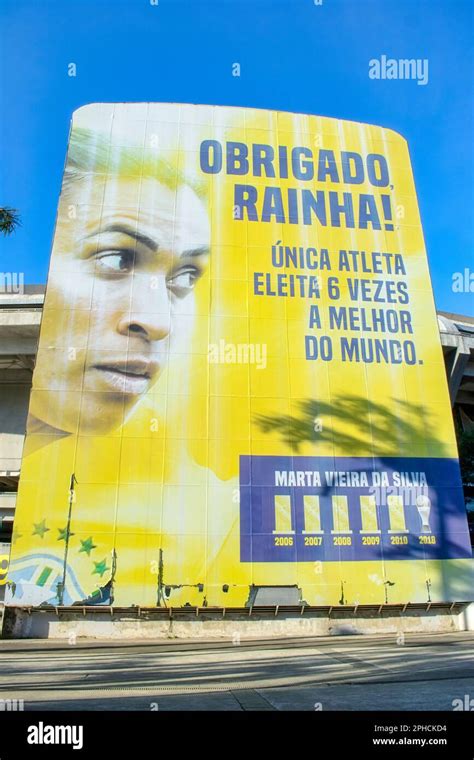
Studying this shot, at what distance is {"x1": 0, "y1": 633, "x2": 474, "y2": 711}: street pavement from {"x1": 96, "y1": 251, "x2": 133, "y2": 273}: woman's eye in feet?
44.3

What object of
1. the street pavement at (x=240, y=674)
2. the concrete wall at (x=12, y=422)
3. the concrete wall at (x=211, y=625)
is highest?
the concrete wall at (x=12, y=422)

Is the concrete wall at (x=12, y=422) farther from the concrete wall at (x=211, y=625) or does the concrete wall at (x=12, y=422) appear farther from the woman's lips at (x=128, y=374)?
the concrete wall at (x=211, y=625)

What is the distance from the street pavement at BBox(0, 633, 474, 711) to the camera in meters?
6.22

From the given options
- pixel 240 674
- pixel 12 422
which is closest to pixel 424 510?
pixel 240 674

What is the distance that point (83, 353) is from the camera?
18578mm

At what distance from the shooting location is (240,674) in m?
8.84

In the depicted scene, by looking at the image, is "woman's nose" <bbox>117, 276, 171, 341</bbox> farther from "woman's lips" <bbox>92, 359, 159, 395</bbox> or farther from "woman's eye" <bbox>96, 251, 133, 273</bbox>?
"woman's lips" <bbox>92, 359, 159, 395</bbox>

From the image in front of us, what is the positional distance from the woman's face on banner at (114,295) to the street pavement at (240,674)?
808 centimetres

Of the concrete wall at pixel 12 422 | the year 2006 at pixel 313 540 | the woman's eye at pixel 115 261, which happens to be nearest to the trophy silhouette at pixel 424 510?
the year 2006 at pixel 313 540

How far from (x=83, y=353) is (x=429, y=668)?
1489cm

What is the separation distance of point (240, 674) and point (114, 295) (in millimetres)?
14584

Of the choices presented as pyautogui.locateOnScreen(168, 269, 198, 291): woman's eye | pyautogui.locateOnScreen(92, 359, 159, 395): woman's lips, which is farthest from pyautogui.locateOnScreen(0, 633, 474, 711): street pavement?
pyautogui.locateOnScreen(168, 269, 198, 291): woman's eye

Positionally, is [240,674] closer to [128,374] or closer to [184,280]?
[128,374]

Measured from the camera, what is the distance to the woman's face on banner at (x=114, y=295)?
1795cm
